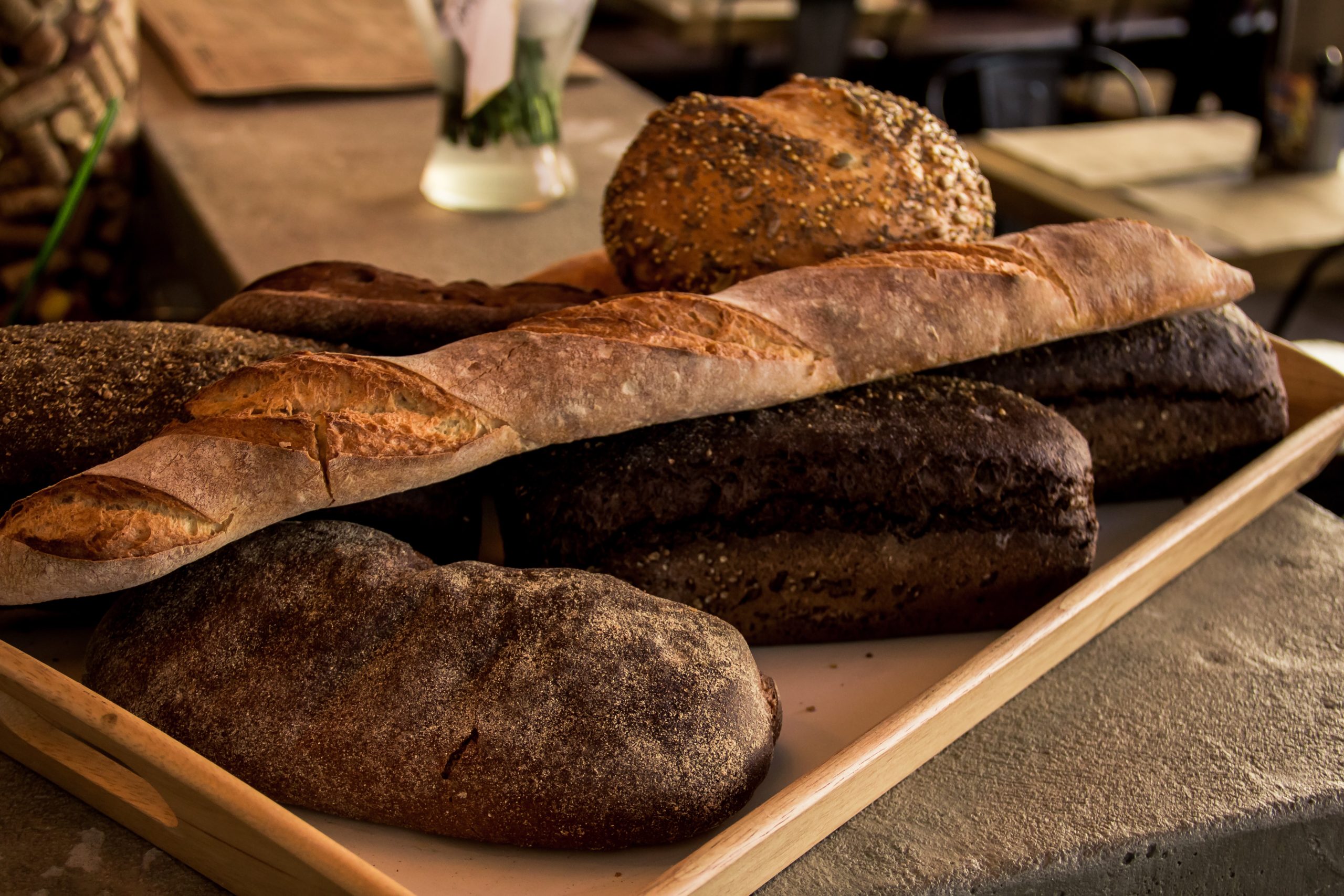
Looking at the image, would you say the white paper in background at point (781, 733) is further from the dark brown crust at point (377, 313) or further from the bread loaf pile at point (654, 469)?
the dark brown crust at point (377, 313)

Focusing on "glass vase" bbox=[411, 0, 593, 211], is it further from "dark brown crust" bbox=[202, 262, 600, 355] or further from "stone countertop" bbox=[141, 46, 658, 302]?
"dark brown crust" bbox=[202, 262, 600, 355]

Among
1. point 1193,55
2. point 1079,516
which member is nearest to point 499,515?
point 1079,516

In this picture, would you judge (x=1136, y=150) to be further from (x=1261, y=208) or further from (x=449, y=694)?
(x=449, y=694)

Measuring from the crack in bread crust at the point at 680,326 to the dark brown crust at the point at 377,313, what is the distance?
→ 8 cm

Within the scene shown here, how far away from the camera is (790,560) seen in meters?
0.97

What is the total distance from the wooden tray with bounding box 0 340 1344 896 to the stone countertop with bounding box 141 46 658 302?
0.98m

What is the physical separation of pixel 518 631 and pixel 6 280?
1363mm

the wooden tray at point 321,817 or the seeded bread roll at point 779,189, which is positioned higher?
the seeded bread roll at point 779,189

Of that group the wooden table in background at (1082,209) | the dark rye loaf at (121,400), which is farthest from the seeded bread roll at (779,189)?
the wooden table in background at (1082,209)

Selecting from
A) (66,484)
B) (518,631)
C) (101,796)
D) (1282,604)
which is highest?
(66,484)

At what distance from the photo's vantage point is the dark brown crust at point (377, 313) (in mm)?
1033

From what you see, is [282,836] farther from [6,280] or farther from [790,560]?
[6,280]

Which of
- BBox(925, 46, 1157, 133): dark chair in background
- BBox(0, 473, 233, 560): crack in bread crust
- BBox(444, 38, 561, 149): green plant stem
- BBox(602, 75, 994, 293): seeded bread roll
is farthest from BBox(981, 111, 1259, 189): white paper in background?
BBox(0, 473, 233, 560): crack in bread crust

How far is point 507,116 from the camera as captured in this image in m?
1.72
